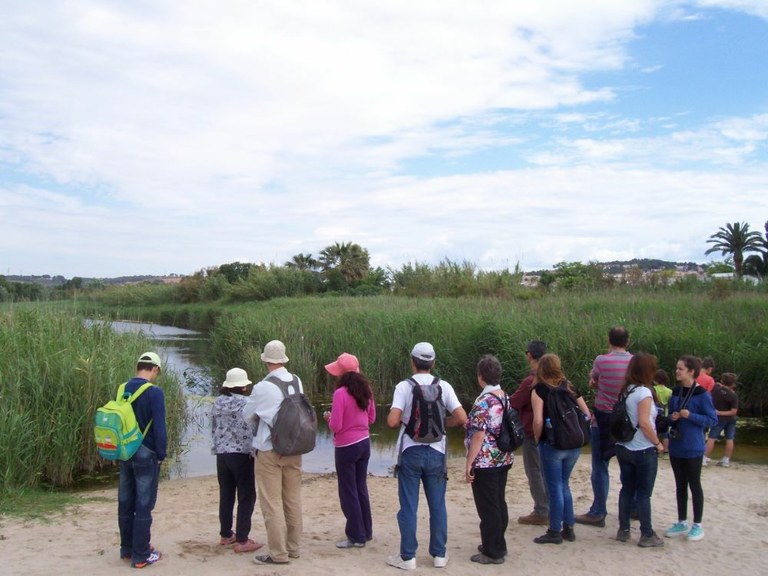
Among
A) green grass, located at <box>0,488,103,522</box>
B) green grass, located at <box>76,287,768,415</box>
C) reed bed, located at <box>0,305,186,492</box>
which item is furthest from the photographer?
green grass, located at <box>76,287,768,415</box>

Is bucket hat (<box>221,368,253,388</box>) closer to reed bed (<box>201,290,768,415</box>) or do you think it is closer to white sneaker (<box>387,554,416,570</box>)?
white sneaker (<box>387,554,416,570</box>)

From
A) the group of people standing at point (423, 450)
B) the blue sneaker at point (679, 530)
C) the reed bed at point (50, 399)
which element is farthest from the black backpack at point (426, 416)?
the reed bed at point (50, 399)

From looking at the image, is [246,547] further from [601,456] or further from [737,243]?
[737,243]

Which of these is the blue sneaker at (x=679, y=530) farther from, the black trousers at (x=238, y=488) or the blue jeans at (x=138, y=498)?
the blue jeans at (x=138, y=498)

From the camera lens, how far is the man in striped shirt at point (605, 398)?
6.00 metres

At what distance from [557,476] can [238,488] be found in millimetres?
2473

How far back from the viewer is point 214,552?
5.73 metres

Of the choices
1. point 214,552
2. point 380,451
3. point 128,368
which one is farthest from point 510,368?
point 214,552

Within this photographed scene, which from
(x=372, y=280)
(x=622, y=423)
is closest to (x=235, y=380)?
(x=622, y=423)

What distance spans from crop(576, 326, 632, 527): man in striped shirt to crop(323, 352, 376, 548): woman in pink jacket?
1943mm

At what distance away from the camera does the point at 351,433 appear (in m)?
5.55

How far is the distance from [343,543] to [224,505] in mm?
1002

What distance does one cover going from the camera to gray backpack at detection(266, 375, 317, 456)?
5090 millimetres

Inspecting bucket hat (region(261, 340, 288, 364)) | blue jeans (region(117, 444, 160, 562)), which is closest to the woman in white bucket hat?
bucket hat (region(261, 340, 288, 364))
